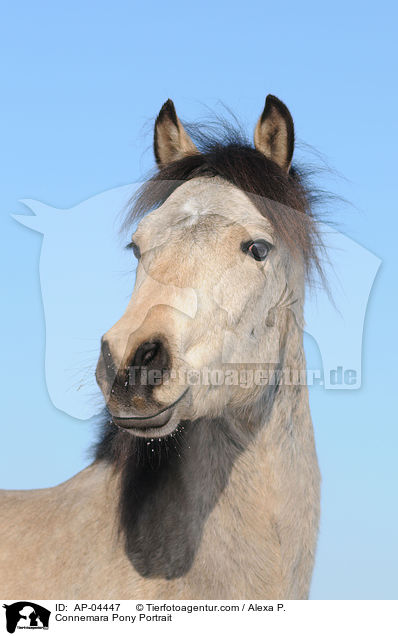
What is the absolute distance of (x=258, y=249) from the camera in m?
4.49

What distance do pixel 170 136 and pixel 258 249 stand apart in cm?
148

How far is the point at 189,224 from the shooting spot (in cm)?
441

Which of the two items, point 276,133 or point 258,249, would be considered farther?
point 276,133

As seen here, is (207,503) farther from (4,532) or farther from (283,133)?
(283,133)

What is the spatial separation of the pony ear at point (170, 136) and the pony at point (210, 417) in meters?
Answer: 0.38

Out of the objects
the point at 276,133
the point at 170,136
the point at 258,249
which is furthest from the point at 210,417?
the point at 170,136

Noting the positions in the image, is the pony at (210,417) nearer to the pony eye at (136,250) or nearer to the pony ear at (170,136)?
the pony eye at (136,250)

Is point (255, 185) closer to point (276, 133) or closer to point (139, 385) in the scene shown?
point (276, 133)

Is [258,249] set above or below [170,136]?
below

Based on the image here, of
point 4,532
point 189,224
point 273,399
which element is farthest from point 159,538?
point 189,224
